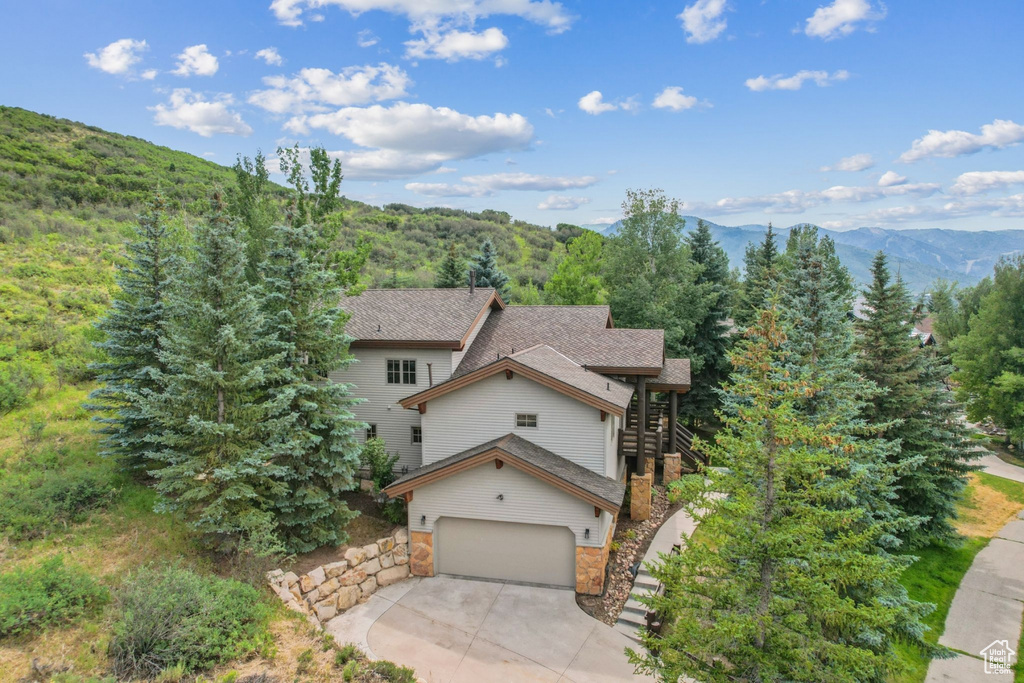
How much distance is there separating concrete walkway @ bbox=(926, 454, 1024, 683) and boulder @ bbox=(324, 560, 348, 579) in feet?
43.1

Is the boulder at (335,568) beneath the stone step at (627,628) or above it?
above

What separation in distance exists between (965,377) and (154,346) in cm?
3767

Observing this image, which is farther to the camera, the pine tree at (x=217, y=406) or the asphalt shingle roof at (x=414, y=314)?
the asphalt shingle roof at (x=414, y=314)

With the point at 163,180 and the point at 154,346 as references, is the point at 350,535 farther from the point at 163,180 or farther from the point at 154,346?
the point at 163,180

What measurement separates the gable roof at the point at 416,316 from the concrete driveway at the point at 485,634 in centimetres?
730

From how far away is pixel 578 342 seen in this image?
62.6ft

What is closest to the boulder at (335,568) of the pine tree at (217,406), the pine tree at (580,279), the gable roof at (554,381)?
the pine tree at (217,406)

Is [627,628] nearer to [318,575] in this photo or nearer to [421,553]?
[421,553]

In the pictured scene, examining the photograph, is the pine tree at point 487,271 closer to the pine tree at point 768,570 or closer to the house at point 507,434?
the house at point 507,434

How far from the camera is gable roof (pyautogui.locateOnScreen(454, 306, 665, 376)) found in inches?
684

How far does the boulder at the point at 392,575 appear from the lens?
536 inches

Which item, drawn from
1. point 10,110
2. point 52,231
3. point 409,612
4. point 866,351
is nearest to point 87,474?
point 409,612

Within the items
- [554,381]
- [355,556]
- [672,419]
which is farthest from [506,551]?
[672,419]

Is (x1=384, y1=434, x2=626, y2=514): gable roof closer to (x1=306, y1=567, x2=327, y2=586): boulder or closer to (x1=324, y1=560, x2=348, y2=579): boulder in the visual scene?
(x1=324, y1=560, x2=348, y2=579): boulder
